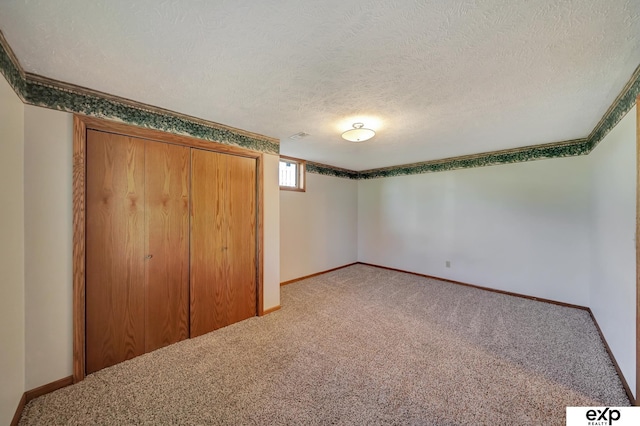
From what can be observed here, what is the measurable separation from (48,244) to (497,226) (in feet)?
17.7

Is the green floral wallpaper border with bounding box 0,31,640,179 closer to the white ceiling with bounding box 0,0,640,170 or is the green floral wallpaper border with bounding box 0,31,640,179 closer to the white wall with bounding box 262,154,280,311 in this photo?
the white ceiling with bounding box 0,0,640,170

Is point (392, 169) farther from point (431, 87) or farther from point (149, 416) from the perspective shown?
point (149, 416)

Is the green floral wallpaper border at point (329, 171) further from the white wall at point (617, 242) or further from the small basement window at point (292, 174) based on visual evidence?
the white wall at point (617, 242)

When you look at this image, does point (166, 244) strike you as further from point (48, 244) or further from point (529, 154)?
point (529, 154)

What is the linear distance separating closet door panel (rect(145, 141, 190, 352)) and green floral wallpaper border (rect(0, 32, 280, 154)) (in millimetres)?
237

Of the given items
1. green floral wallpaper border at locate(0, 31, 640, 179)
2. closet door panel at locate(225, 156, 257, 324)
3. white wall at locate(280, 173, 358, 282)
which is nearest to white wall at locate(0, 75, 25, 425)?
green floral wallpaper border at locate(0, 31, 640, 179)

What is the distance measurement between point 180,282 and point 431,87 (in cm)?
291

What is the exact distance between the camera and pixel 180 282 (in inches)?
94.5

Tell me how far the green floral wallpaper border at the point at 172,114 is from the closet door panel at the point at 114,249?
0.23 metres

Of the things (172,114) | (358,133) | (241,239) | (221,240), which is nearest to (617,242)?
(358,133)

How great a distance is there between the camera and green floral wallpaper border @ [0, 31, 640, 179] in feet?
5.41

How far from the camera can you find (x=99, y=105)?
1.95 meters

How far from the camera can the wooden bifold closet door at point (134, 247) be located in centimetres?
195

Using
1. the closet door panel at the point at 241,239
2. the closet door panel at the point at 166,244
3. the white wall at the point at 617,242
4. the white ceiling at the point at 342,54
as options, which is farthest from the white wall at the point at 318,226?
the white wall at the point at 617,242
